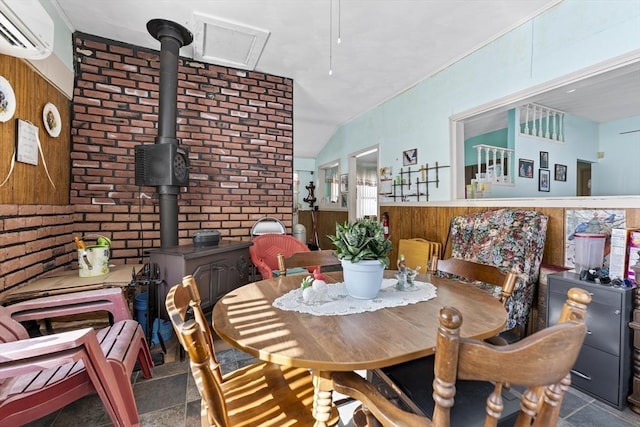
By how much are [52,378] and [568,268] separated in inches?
Answer: 134

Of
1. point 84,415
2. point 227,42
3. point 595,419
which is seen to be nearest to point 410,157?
point 227,42

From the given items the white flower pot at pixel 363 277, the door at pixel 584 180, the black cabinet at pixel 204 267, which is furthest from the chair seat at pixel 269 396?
the door at pixel 584 180


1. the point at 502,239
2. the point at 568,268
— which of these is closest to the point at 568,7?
the point at 502,239

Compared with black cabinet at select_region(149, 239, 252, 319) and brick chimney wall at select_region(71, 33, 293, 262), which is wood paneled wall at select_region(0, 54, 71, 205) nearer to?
brick chimney wall at select_region(71, 33, 293, 262)

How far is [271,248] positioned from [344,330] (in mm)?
2293

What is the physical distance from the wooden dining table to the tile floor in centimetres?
88

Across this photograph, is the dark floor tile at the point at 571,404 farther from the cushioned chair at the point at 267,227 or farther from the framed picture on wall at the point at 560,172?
the framed picture on wall at the point at 560,172

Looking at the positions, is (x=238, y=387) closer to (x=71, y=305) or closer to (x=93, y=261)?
(x=71, y=305)

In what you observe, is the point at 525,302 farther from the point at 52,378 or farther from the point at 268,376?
the point at 52,378

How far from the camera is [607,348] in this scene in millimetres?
1768

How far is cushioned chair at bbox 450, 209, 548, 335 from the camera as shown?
2.28m

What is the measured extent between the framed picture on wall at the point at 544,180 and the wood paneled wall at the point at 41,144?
198 inches

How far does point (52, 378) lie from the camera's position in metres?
1.33

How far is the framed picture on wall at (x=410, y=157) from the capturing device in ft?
12.7
